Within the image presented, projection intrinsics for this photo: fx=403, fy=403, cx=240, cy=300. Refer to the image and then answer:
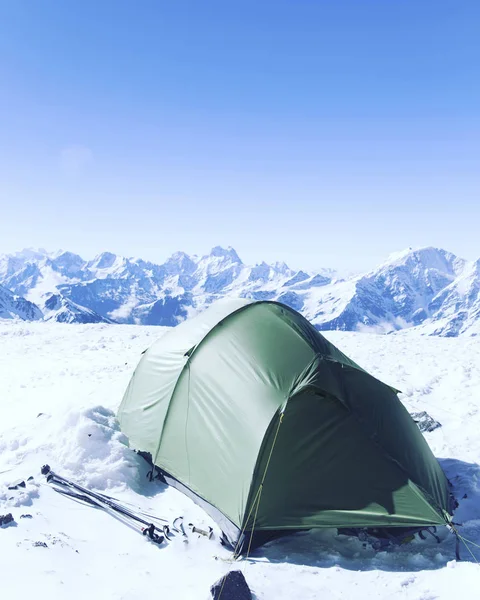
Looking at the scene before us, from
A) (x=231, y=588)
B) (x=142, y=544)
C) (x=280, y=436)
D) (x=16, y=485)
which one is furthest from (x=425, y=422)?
(x=16, y=485)

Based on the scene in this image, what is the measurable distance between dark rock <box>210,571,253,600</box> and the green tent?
104 centimetres

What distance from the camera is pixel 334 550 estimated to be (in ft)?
22.4

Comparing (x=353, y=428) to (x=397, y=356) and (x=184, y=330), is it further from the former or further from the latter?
(x=397, y=356)

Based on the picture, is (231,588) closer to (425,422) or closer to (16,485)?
(16,485)

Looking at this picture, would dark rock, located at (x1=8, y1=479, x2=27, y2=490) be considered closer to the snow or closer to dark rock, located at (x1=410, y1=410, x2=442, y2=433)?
the snow

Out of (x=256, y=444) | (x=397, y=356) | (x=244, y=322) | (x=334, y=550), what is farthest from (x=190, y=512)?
(x=397, y=356)

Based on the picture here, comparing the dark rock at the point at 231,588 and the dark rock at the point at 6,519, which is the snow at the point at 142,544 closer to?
the dark rock at the point at 6,519

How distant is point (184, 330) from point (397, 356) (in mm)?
14773

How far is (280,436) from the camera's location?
7.34 meters

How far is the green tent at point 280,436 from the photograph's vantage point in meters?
6.87

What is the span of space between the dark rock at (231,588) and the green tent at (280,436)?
1040 millimetres

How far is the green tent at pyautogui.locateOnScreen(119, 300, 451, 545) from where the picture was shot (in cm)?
687

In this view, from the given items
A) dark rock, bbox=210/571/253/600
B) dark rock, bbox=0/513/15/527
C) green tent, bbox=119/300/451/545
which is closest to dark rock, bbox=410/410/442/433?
green tent, bbox=119/300/451/545

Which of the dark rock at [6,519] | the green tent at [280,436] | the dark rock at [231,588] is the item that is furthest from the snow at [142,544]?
the green tent at [280,436]
